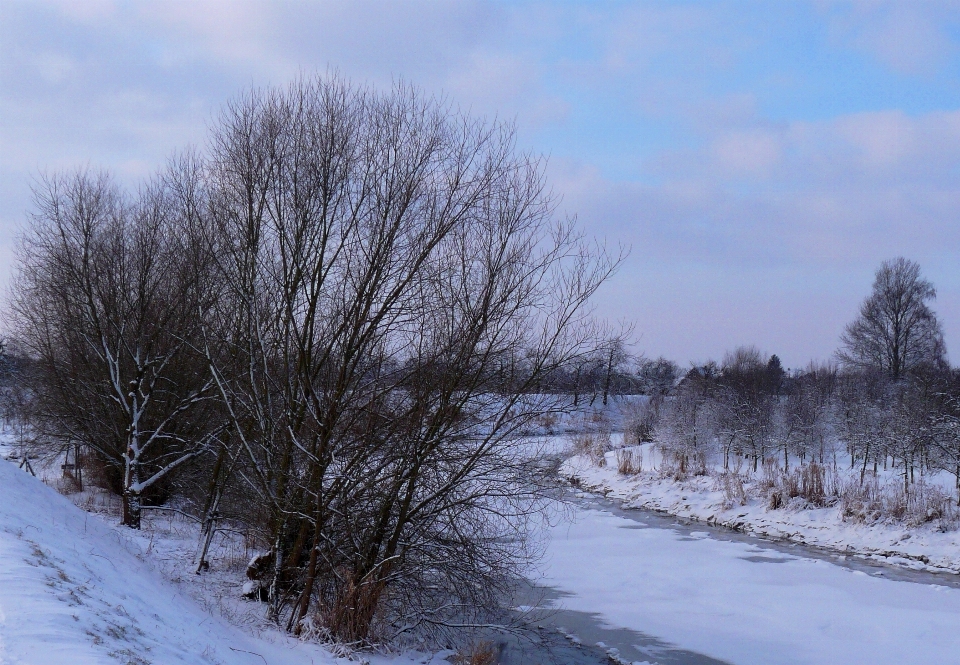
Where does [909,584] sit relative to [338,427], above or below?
below

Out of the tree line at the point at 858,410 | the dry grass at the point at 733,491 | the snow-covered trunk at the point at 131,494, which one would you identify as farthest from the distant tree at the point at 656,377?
the snow-covered trunk at the point at 131,494

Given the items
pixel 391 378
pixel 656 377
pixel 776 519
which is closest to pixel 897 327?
pixel 656 377

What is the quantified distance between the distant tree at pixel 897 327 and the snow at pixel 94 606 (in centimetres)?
4437

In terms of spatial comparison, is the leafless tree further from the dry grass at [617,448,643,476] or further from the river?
the dry grass at [617,448,643,476]

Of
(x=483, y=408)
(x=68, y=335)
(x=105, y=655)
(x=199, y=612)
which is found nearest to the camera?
(x=105, y=655)

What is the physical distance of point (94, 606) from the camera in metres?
5.64

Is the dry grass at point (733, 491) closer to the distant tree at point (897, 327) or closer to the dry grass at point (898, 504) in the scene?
the dry grass at point (898, 504)

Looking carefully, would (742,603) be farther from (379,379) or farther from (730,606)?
(379,379)

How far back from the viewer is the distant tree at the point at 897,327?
4425 centimetres

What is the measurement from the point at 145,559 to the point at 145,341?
269 inches

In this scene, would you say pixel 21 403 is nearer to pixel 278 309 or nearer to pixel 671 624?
pixel 278 309

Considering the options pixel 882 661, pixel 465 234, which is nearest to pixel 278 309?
pixel 465 234

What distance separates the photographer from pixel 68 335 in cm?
1845

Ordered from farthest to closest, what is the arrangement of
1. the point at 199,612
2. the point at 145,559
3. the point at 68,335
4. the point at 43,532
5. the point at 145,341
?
the point at 68,335 → the point at 145,341 → the point at 145,559 → the point at 199,612 → the point at 43,532
